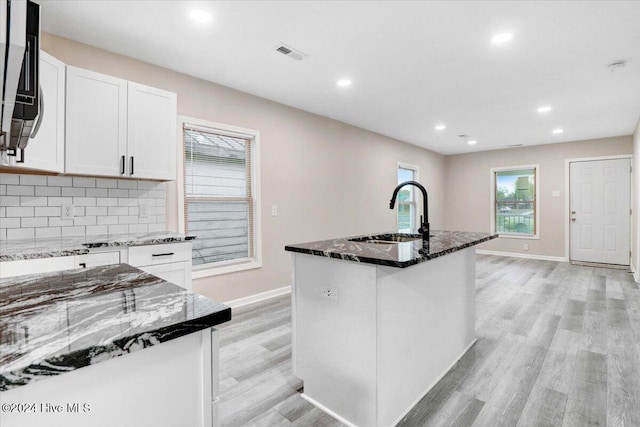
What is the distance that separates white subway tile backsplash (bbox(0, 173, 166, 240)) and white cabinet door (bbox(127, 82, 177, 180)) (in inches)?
11.5

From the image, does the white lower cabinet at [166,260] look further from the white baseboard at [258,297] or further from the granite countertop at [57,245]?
the white baseboard at [258,297]

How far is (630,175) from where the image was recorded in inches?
233

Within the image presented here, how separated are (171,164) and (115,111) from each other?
59 centimetres

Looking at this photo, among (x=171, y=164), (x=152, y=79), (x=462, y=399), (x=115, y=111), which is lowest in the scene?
(x=462, y=399)

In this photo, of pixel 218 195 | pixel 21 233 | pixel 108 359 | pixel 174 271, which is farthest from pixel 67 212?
pixel 108 359

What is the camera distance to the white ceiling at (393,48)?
89.0 inches

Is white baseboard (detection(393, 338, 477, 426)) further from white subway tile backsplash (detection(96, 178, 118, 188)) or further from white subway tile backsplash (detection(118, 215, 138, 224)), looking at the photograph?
white subway tile backsplash (detection(96, 178, 118, 188))

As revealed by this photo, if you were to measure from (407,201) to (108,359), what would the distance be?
22.4ft

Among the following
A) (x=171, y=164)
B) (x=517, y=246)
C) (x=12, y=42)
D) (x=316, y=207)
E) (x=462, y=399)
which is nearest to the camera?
(x=12, y=42)

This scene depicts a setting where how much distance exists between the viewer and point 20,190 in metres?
2.41

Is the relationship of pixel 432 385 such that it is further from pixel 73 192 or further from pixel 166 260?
pixel 73 192

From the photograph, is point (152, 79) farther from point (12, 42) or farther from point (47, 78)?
point (12, 42)

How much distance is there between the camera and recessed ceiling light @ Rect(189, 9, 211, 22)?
2.27 m

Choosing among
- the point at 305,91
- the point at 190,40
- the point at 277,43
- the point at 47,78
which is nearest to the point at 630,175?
the point at 305,91
